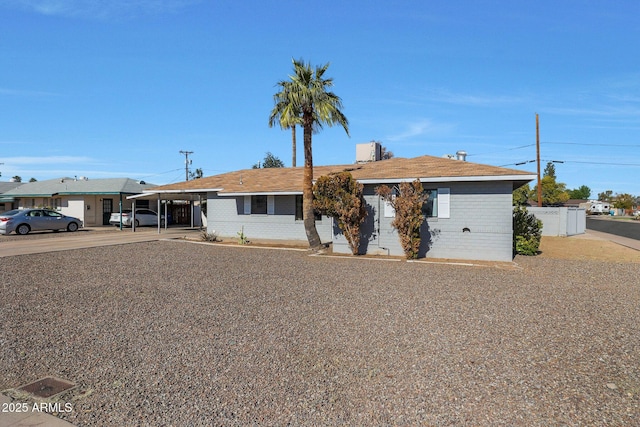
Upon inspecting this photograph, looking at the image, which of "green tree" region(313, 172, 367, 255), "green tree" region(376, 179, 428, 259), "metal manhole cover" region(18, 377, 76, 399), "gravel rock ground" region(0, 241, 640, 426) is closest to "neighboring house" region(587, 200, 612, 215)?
"green tree" region(376, 179, 428, 259)

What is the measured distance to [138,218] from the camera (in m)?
32.2

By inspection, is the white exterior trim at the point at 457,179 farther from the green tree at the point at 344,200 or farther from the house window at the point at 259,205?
the house window at the point at 259,205

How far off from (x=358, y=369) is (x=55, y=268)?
11062mm

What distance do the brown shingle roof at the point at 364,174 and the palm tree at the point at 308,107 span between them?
1902 millimetres

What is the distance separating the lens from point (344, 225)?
15.7m

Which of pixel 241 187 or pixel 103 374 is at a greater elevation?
pixel 241 187

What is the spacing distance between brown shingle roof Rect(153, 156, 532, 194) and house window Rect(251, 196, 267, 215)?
0.67 metres

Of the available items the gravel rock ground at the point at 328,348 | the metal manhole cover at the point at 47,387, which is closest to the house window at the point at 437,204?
the gravel rock ground at the point at 328,348

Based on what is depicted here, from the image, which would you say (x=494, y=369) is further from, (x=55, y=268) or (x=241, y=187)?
(x=241, y=187)

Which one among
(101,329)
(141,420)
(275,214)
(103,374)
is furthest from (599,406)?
(275,214)

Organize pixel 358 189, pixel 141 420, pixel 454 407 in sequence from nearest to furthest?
pixel 141 420
pixel 454 407
pixel 358 189

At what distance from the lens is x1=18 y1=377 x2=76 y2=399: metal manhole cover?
4.15 metres

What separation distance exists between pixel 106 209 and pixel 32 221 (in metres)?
9.57

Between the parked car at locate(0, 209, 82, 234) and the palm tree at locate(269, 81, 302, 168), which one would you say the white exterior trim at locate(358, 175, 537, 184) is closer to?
the palm tree at locate(269, 81, 302, 168)
